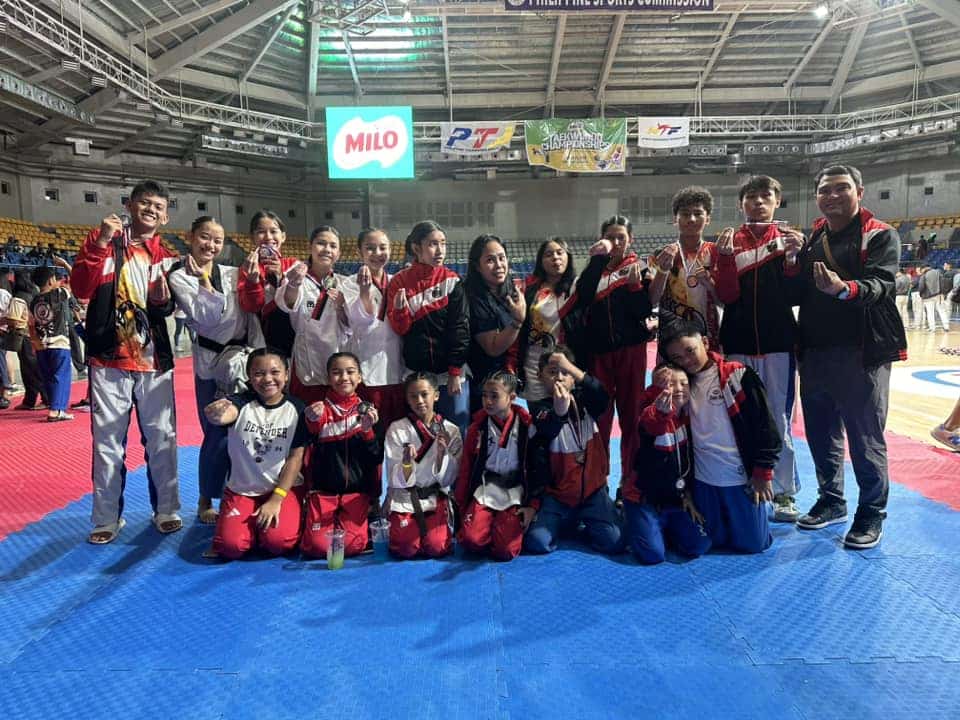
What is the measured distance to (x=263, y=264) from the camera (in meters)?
3.13

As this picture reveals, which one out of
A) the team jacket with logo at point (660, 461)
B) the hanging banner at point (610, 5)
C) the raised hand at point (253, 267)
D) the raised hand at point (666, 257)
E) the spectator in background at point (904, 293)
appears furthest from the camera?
the spectator in background at point (904, 293)

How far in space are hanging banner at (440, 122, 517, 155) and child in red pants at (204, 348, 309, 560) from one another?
17.2 m

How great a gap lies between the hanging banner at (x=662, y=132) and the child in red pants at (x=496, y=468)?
18.0 metres

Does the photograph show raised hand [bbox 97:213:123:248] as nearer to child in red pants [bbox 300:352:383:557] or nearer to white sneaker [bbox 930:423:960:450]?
child in red pants [bbox 300:352:383:557]

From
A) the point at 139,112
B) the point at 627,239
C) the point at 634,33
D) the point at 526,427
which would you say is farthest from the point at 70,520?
the point at 634,33

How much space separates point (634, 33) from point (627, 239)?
1821 centimetres

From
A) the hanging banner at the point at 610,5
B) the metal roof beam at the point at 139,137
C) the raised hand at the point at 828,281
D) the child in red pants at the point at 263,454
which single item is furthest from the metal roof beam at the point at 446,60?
the raised hand at the point at 828,281

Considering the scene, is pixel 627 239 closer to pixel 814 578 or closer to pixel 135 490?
pixel 814 578

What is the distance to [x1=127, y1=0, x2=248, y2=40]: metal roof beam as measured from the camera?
15.2 metres

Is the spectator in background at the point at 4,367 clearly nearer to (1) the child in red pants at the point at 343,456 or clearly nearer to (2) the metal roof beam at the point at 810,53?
(1) the child in red pants at the point at 343,456

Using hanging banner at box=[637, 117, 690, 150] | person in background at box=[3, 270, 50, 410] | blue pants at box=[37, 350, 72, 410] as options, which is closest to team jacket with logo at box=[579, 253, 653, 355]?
blue pants at box=[37, 350, 72, 410]

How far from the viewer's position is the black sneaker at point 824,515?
10.2 ft

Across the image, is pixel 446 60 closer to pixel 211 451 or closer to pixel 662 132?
pixel 662 132

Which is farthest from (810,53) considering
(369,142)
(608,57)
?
(369,142)
